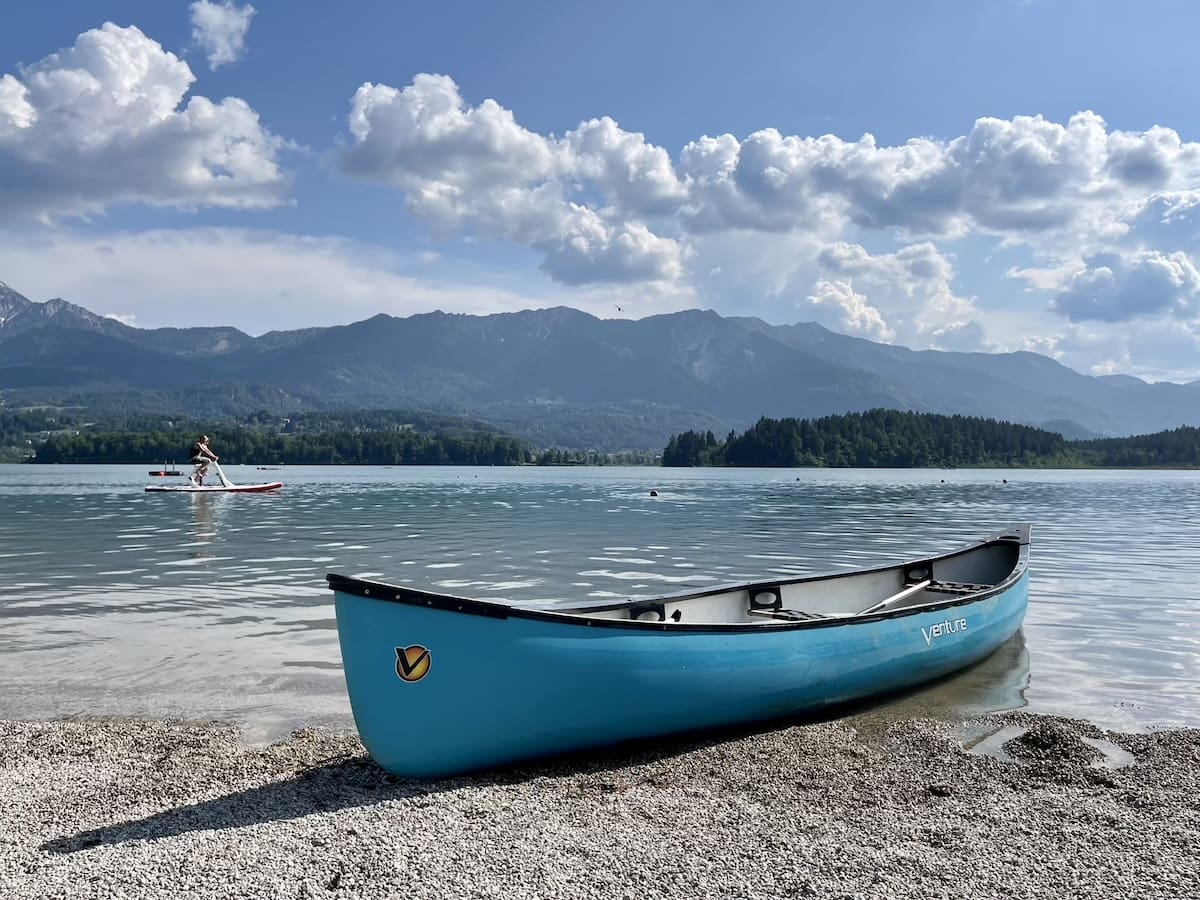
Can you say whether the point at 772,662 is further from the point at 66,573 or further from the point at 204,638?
the point at 66,573

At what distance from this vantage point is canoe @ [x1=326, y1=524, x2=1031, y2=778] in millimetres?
9031

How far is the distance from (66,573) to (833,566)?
78.7 feet

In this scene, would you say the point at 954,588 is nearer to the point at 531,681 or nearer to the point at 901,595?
the point at 901,595

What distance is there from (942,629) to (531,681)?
24.9 ft

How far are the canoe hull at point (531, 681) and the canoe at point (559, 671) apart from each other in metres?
0.01

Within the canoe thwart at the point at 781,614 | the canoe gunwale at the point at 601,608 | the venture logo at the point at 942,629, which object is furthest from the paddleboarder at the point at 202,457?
the venture logo at the point at 942,629

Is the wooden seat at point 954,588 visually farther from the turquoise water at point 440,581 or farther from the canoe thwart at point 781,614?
the canoe thwart at point 781,614

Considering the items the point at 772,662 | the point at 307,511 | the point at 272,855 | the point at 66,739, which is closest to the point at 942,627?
the point at 772,662

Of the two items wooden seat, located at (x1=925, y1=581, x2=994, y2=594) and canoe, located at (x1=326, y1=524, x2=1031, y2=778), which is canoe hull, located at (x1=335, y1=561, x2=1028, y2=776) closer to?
canoe, located at (x1=326, y1=524, x2=1031, y2=778)

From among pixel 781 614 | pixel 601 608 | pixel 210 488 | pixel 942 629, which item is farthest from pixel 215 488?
pixel 942 629

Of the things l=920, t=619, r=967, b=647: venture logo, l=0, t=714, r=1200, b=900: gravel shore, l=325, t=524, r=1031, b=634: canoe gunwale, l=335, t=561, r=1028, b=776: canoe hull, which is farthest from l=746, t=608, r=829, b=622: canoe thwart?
l=0, t=714, r=1200, b=900: gravel shore

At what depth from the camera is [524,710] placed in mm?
9406

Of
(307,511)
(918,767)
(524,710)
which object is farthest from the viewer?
(307,511)

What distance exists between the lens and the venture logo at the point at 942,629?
44.6 feet
